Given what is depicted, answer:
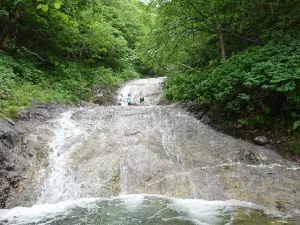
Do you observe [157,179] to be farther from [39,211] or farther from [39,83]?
[39,83]

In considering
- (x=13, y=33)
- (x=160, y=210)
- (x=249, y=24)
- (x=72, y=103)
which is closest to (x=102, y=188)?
(x=160, y=210)

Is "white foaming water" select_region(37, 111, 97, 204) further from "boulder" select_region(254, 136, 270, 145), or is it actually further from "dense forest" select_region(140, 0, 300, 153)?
"boulder" select_region(254, 136, 270, 145)

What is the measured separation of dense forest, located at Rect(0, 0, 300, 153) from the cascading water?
113 centimetres

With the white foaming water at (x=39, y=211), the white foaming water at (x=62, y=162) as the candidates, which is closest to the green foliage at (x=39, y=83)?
the white foaming water at (x=62, y=162)

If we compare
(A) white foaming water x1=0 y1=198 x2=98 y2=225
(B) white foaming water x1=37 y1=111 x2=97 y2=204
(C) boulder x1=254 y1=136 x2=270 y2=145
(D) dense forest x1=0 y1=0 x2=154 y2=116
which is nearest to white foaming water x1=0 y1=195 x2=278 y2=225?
(A) white foaming water x1=0 y1=198 x2=98 y2=225

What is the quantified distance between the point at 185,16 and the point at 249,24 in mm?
2701

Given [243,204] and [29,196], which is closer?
[243,204]

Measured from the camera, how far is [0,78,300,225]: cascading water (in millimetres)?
5316

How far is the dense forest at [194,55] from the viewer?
814 cm

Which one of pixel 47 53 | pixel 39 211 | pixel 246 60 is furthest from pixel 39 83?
pixel 246 60

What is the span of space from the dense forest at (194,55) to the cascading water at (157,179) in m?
1.13

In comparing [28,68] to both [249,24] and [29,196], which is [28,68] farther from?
[249,24]

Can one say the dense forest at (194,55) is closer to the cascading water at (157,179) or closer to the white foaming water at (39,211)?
the cascading water at (157,179)

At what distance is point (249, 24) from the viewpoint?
39.8ft
